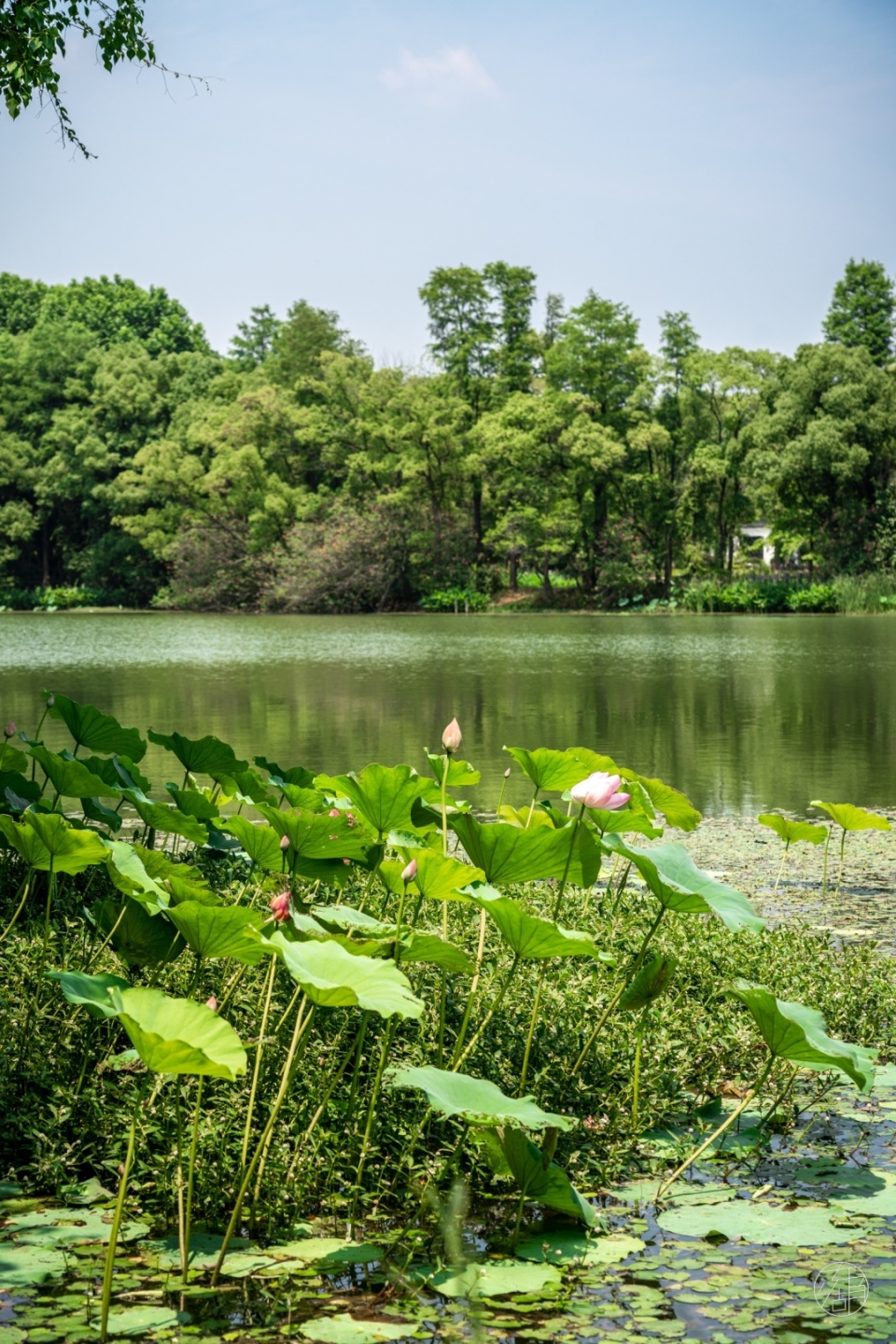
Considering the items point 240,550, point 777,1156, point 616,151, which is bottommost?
point 777,1156

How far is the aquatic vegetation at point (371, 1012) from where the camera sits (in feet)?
6.91

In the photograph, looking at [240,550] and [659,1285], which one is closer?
[659,1285]

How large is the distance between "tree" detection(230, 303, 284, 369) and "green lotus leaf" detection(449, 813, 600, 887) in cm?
7202

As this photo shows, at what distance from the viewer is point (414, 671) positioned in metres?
18.6

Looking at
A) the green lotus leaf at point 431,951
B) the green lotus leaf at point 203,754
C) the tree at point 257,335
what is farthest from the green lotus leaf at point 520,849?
the tree at point 257,335

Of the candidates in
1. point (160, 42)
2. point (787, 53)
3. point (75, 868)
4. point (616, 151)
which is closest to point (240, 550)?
point (616, 151)

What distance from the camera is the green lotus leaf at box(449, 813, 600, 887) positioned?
261 centimetres

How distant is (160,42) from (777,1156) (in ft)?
19.5

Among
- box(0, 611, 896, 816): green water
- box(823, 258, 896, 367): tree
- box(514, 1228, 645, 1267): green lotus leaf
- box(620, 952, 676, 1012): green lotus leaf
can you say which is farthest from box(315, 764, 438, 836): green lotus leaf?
box(823, 258, 896, 367): tree

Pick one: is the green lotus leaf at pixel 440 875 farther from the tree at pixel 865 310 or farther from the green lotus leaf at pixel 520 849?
the tree at pixel 865 310

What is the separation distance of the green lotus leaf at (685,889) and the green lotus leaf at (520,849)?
109 millimetres

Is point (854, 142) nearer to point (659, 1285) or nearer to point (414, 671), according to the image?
point (414, 671)

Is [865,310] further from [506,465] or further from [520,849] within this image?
[520,849]

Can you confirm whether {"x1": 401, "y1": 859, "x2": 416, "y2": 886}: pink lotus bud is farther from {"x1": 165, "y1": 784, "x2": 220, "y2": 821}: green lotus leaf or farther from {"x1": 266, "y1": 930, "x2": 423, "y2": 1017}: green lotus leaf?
{"x1": 165, "y1": 784, "x2": 220, "y2": 821}: green lotus leaf
